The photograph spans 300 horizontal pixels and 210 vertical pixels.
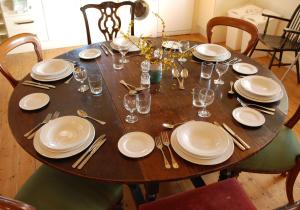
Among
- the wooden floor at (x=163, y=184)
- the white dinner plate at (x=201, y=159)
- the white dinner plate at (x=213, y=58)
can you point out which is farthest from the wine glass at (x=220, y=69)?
the wooden floor at (x=163, y=184)

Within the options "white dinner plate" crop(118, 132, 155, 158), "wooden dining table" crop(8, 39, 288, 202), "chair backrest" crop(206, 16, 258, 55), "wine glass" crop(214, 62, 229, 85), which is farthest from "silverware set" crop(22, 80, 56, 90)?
"chair backrest" crop(206, 16, 258, 55)

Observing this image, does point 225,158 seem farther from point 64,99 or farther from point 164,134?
point 64,99

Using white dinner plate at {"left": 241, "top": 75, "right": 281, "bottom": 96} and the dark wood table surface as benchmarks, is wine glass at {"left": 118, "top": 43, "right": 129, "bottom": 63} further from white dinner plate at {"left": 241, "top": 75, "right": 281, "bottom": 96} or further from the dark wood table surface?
white dinner plate at {"left": 241, "top": 75, "right": 281, "bottom": 96}

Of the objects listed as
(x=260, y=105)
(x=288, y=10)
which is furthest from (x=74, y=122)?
(x=288, y=10)

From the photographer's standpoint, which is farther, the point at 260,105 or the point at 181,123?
the point at 260,105

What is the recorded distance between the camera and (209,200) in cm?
122

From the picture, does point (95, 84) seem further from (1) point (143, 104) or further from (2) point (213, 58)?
(2) point (213, 58)

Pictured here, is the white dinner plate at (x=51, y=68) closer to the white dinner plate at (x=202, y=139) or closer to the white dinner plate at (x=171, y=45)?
the white dinner plate at (x=171, y=45)

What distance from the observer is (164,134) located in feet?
3.97

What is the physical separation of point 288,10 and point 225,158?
2826mm

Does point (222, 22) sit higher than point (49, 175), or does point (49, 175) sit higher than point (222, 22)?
point (222, 22)

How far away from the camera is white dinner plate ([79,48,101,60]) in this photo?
1797mm

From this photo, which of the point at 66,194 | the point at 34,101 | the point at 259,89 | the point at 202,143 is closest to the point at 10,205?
the point at 66,194

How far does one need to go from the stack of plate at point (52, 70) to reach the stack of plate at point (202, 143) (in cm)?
77
